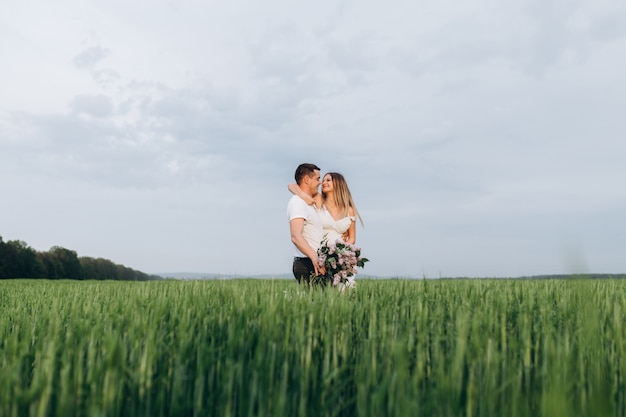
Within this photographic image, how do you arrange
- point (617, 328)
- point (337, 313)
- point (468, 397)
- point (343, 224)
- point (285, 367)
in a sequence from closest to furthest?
point (468, 397), point (285, 367), point (617, 328), point (337, 313), point (343, 224)

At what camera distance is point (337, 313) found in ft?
10.8

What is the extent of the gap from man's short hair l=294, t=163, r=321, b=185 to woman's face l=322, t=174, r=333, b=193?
8.9 inches

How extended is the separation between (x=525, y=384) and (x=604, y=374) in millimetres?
Answer: 375

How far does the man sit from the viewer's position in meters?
6.15

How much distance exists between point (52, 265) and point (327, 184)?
59.1 metres

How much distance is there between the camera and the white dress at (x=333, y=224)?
6.52 metres

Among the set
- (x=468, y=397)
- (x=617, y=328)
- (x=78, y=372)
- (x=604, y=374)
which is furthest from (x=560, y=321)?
(x=78, y=372)

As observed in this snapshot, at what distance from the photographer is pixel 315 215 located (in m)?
6.39

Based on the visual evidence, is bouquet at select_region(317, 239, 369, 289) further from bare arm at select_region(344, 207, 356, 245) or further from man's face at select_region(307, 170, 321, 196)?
man's face at select_region(307, 170, 321, 196)

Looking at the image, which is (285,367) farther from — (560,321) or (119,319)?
(560,321)

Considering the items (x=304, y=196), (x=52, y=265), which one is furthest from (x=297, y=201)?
(x=52, y=265)

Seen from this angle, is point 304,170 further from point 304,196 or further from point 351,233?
point 351,233

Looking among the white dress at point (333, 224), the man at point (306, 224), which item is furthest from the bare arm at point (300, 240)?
the white dress at point (333, 224)

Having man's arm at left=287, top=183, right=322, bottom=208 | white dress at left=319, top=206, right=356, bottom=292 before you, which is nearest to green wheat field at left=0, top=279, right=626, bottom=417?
man's arm at left=287, top=183, right=322, bottom=208
